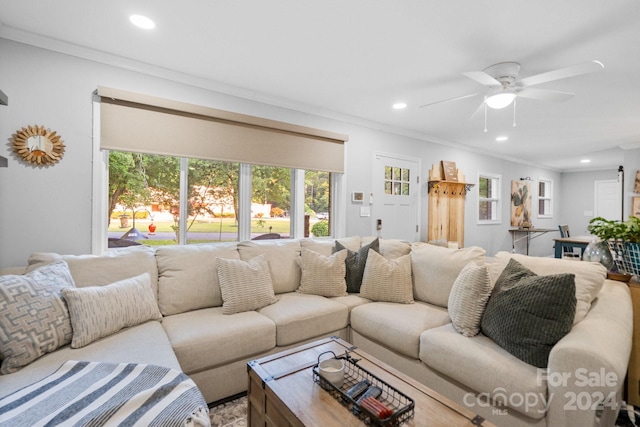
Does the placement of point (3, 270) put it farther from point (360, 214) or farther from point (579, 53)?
point (579, 53)

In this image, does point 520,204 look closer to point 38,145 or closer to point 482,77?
point 482,77

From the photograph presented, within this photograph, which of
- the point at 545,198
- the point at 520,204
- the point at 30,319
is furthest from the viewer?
the point at 545,198

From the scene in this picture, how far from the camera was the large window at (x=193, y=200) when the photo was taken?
2.76m

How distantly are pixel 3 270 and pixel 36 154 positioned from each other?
85 centimetres

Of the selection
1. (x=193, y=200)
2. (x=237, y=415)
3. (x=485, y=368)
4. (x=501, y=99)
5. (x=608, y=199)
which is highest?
(x=501, y=99)

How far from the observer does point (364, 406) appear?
3.84 ft

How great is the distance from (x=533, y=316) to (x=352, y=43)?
6.96 ft

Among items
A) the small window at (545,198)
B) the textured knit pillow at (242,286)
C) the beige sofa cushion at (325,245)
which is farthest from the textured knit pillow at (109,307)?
the small window at (545,198)

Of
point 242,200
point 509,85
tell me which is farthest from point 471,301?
point 242,200

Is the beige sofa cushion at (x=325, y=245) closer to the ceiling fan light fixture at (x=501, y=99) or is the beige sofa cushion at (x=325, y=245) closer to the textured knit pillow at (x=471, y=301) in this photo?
the textured knit pillow at (x=471, y=301)

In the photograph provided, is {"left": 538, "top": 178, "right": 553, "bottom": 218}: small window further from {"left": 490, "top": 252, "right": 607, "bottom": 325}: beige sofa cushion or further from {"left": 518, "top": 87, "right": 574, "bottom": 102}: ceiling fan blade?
{"left": 490, "top": 252, "right": 607, "bottom": 325}: beige sofa cushion

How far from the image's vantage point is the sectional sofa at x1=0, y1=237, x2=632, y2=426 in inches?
57.1

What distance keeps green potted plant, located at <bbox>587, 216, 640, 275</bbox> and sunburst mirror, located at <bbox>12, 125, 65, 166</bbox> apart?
393 cm

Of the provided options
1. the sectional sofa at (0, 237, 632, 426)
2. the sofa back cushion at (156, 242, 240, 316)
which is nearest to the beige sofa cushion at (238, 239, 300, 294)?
the sectional sofa at (0, 237, 632, 426)
